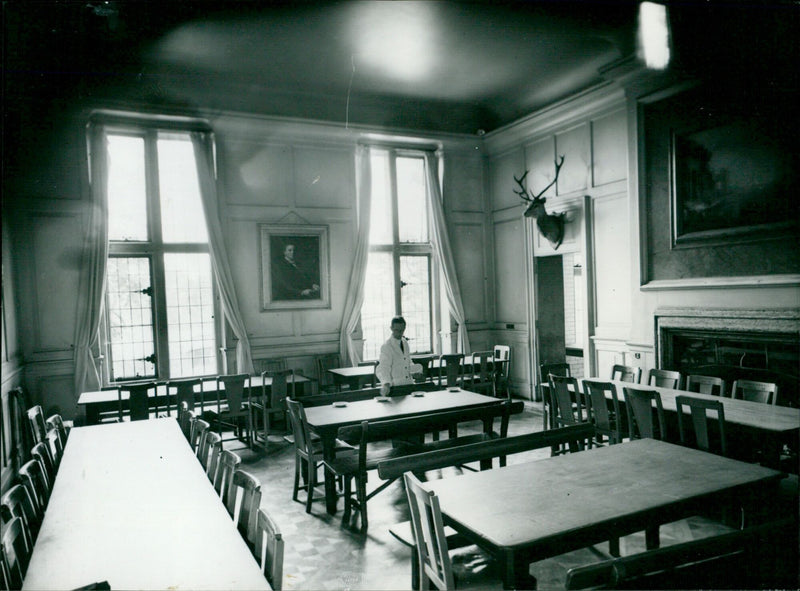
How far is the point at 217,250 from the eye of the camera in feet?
25.6

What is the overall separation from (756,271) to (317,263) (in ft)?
18.7

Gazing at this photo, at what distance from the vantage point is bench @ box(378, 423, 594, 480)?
12.0 ft

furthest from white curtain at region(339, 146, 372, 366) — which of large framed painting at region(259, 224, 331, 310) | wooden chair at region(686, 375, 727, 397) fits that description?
wooden chair at region(686, 375, 727, 397)

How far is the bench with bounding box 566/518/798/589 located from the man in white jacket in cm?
378

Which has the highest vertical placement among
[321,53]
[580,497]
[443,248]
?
[321,53]

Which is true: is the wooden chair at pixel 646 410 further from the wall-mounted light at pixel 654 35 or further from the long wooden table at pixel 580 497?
the wall-mounted light at pixel 654 35

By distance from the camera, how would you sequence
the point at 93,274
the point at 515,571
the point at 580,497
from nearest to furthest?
the point at 515,571, the point at 580,497, the point at 93,274

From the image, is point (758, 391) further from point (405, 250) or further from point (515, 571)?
point (405, 250)

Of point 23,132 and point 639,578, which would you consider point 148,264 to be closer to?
point 23,132

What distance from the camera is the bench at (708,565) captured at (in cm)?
187

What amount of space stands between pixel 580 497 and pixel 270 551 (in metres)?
1.51

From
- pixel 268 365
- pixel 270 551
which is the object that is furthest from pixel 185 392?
pixel 270 551

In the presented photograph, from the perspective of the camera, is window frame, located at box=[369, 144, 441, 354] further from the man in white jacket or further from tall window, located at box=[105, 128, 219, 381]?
the man in white jacket

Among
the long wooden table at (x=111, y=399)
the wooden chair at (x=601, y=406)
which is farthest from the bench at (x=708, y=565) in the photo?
the long wooden table at (x=111, y=399)
